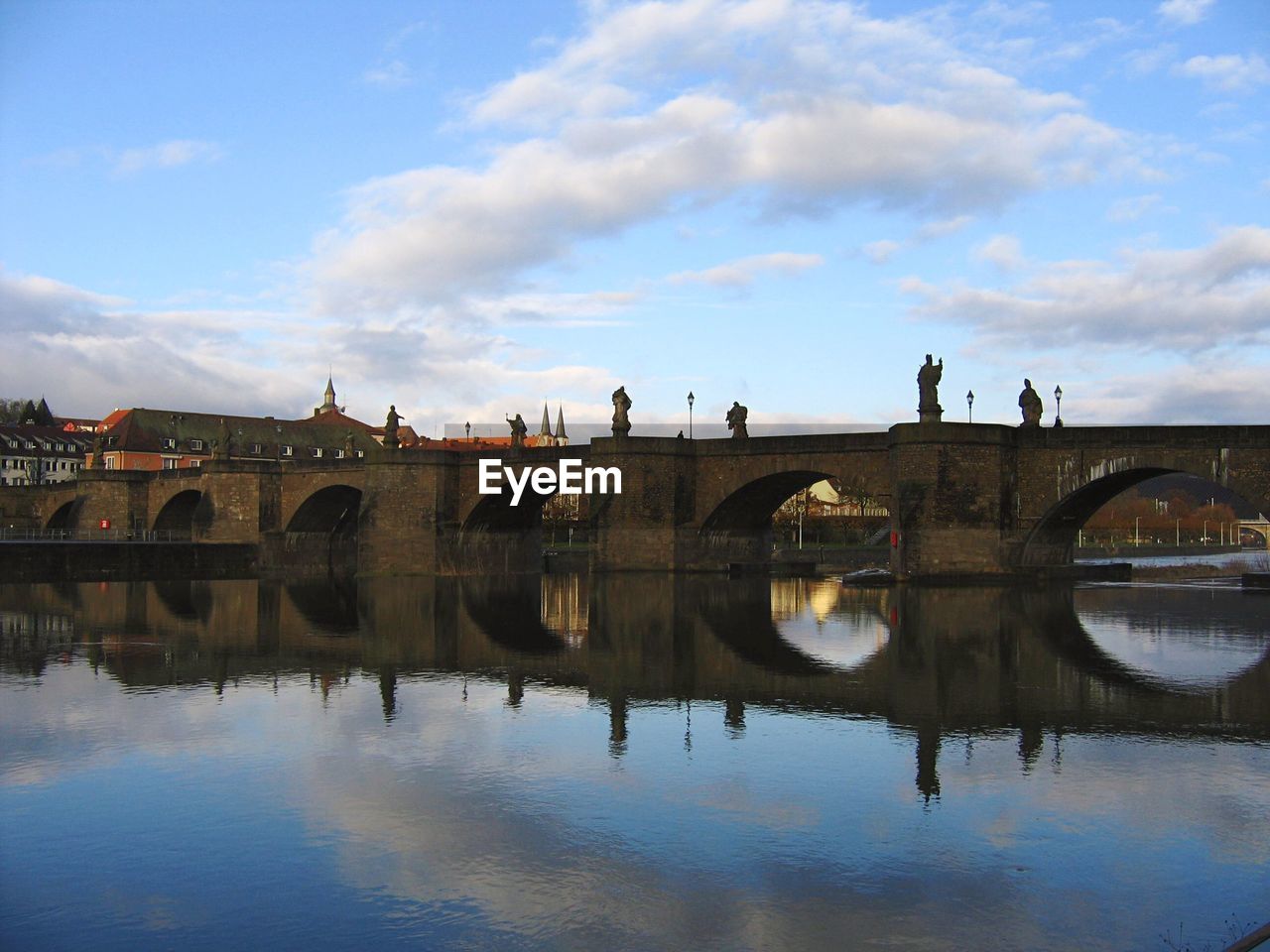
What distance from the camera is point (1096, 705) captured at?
14.6 meters

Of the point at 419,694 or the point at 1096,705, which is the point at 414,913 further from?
the point at 1096,705

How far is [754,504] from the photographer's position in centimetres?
4947

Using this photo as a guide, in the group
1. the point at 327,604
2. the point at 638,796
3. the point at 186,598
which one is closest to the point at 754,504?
the point at 327,604

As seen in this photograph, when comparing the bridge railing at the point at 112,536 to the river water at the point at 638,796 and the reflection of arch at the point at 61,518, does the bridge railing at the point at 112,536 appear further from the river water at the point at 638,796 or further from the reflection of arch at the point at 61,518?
the river water at the point at 638,796

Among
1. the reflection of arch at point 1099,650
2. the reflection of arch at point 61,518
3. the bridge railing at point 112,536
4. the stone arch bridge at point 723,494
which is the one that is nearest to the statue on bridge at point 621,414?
the stone arch bridge at point 723,494

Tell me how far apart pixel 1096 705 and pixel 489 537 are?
4209 centimetres

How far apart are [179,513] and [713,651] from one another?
199ft

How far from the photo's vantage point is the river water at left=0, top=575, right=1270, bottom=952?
737 centimetres

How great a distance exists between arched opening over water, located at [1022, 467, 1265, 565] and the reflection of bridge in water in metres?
4.00

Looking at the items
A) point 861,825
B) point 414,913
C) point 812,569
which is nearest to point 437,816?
point 414,913

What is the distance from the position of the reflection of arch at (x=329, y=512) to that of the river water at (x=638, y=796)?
39.5m

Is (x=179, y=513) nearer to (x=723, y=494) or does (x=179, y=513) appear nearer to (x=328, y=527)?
(x=328, y=527)

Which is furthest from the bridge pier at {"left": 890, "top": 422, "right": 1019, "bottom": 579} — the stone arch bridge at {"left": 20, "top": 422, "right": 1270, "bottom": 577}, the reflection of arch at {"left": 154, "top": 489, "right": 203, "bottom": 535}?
the reflection of arch at {"left": 154, "top": 489, "right": 203, "bottom": 535}

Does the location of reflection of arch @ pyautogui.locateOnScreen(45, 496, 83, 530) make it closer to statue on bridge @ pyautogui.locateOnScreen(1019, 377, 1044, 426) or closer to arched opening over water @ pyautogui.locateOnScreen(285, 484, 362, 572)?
arched opening over water @ pyautogui.locateOnScreen(285, 484, 362, 572)
